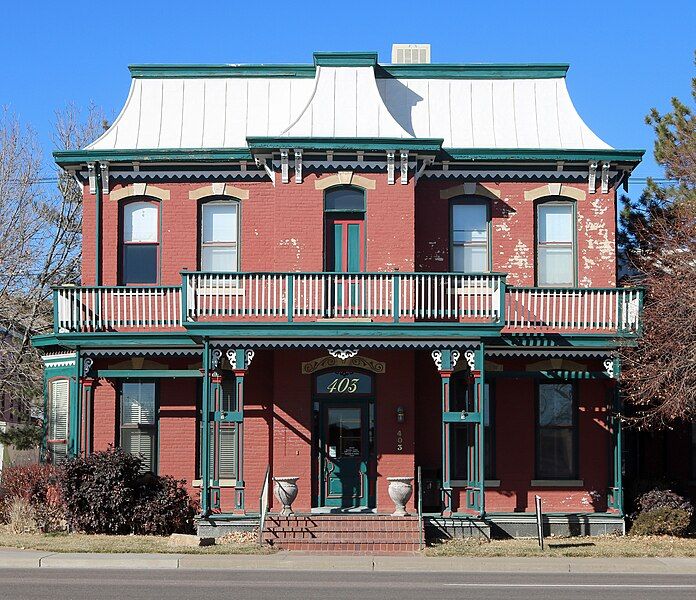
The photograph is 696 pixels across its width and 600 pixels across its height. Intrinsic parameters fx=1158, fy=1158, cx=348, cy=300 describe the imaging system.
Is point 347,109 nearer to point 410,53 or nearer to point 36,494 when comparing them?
point 410,53

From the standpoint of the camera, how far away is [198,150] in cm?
2511

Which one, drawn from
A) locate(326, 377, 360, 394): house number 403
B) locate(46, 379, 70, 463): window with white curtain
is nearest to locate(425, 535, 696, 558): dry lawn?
locate(326, 377, 360, 394): house number 403

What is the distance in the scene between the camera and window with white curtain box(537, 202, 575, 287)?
2575cm

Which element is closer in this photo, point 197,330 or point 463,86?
point 197,330

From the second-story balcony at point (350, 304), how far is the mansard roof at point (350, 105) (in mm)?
3289

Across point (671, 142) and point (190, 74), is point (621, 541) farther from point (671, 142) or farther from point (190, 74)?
point (190, 74)

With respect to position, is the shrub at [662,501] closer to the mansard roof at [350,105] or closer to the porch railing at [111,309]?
the mansard roof at [350,105]

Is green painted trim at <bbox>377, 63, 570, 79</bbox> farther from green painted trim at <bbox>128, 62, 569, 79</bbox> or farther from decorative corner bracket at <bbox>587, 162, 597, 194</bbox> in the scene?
decorative corner bracket at <bbox>587, 162, 597, 194</bbox>

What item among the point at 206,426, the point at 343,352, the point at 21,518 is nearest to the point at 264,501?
the point at 206,426

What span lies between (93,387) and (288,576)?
8.62m

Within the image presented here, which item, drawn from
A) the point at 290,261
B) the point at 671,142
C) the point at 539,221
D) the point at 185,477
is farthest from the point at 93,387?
the point at 671,142

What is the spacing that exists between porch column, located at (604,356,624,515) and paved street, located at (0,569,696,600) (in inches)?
222

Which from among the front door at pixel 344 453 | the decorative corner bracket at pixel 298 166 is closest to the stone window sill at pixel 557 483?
the front door at pixel 344 453

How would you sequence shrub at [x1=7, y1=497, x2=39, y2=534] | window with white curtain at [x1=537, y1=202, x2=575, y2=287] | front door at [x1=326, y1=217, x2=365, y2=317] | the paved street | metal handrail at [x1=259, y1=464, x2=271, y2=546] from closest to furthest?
the paved street
metal handrail at [x1=259, y1=464, x2=271, y2=546]
shrub at [x1=7, y1=497, x2=39, y2=534]
front door at [x1=326, y1=217, x2=365, y2=317]
window with white curtain at [x1=537, y1=202, x2=575, y2=287]
